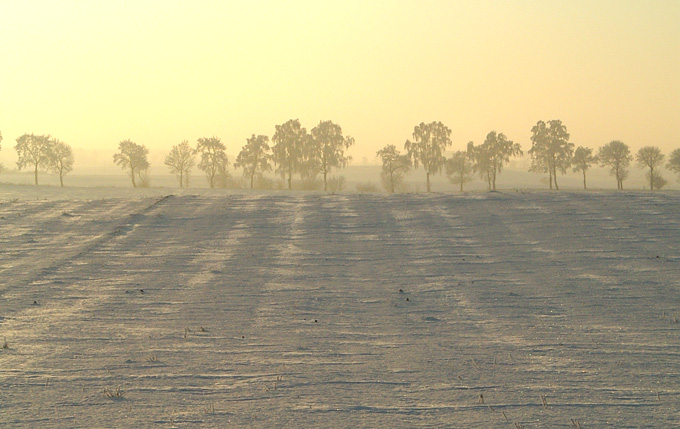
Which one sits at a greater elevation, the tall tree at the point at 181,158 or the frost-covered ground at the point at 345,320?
the tall tree at the point at 181,158

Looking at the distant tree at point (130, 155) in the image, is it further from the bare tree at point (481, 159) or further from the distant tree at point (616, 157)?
the distant tree at point (616, 157)

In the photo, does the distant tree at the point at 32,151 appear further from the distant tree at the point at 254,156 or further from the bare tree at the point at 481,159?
the bare tree at the point at 481,159

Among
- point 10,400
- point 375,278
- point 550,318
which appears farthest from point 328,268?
point 10,400

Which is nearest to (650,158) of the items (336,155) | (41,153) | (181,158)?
(336,155)

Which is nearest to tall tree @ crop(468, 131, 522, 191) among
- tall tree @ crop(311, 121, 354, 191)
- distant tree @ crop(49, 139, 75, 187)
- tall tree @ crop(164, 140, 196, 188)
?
tall tree @ crop(311, 121, 354, 191)

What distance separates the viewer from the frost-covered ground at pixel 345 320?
790 centimetres

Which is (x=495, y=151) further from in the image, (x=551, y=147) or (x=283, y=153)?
(x=283, y=153)

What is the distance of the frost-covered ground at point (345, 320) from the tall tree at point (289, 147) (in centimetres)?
6491

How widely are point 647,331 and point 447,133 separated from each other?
8500 centimetres

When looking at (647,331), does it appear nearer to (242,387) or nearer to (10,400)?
(242,387)

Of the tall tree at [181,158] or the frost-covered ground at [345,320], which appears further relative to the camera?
the tall tree at [181,158]

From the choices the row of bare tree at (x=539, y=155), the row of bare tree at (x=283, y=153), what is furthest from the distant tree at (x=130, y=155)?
the row of bare tree at (x=539, y=155)

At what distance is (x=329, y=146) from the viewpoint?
8869 centimetres

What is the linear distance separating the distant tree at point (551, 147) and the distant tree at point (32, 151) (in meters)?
71.0
